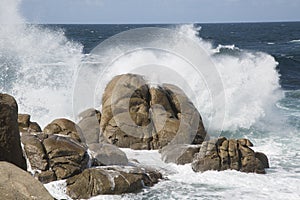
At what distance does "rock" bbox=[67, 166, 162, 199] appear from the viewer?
28.7ft

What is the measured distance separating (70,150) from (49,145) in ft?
1.61

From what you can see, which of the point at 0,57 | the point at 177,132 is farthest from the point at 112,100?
the point at 0,57

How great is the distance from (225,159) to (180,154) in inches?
45.7

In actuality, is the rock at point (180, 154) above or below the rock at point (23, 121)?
below

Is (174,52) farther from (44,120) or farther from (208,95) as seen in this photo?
(44,120)

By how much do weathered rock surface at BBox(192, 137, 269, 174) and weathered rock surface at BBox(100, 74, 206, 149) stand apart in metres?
1.81

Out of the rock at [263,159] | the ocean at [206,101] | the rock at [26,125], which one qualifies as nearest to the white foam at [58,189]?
the ocean at [206,101]

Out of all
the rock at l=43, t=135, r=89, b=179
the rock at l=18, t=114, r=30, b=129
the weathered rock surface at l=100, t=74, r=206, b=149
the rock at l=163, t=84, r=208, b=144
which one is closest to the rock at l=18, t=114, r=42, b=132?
the rock at l=18, t=114, r=30, b=129

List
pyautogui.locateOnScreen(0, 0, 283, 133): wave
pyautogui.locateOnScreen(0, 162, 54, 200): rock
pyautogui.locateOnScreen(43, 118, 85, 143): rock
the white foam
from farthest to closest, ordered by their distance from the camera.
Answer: pyautogui.locateOnScreen(0, 0, 283, 133): wave
pyautogui.locateOnScreen(43, 118, 85, 143): rock
the white foam
pyautogui.locateOnScreen(0, 162, 54, 200): rock

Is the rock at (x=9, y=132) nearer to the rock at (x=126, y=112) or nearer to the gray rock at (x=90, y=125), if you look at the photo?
the gray rock at (x=90, y=125)

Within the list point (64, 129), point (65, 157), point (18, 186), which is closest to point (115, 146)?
point (64, 129)

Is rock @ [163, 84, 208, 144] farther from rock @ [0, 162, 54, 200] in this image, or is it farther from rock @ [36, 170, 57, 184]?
rock @ [0, 162, 54, 200]

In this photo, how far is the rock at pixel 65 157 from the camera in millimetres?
9305

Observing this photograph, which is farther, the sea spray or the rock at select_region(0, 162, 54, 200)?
the sea spray
